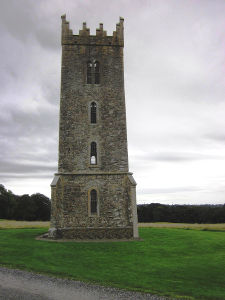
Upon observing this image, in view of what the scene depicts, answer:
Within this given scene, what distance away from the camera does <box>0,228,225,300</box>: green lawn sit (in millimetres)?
9906

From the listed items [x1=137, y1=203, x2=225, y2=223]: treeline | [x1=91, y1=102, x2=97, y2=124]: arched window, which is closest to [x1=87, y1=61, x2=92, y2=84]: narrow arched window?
[x1=91, y1=102, x2=97, y2=124]: arched window

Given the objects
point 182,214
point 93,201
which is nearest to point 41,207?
point 182,214

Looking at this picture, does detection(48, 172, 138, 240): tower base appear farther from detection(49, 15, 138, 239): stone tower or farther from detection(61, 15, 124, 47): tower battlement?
detection(61, 15, 124, 47): tower battlement

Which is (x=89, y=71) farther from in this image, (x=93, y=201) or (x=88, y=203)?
(x=88, y=203)

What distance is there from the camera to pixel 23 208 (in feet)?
214

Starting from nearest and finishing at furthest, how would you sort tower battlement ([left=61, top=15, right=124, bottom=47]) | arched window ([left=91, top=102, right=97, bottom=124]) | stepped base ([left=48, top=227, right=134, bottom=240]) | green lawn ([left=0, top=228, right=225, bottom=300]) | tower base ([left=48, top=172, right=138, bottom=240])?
green lawn ([left=0, top=228, right=225, bottom=300]) < stepped base ([left=48, top=227, right=134, bottom=240]) < tower base ([left=48, top=172, right=138, bottom=240]) < arched window ([left=91, top=102, right=97, bottom=124]) < tower battlement ([left=61, top=15, right=124, bottom=47])

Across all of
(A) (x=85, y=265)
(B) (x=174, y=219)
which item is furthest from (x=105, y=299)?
(B) (x=174, y=219)

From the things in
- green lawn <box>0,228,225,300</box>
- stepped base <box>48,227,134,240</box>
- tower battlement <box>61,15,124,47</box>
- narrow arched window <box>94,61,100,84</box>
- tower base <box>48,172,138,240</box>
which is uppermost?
tower battlement <box>61,15,124,47</box>

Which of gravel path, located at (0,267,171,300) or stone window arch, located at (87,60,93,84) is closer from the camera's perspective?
gravel path, located at (0,267,171,300)

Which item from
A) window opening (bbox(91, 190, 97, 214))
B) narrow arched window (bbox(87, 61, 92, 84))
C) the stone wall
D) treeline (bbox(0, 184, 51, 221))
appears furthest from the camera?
treeline (bbox(0, 184, 51, 221))

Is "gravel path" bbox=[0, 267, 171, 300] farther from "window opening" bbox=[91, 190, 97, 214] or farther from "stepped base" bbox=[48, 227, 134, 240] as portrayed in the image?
"window opening" bbox=[91, 190, 97, 214]

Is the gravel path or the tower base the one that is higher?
the tower base

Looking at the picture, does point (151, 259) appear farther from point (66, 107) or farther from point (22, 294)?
point (66, 107)

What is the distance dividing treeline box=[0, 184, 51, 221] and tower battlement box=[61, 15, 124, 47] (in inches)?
1945
